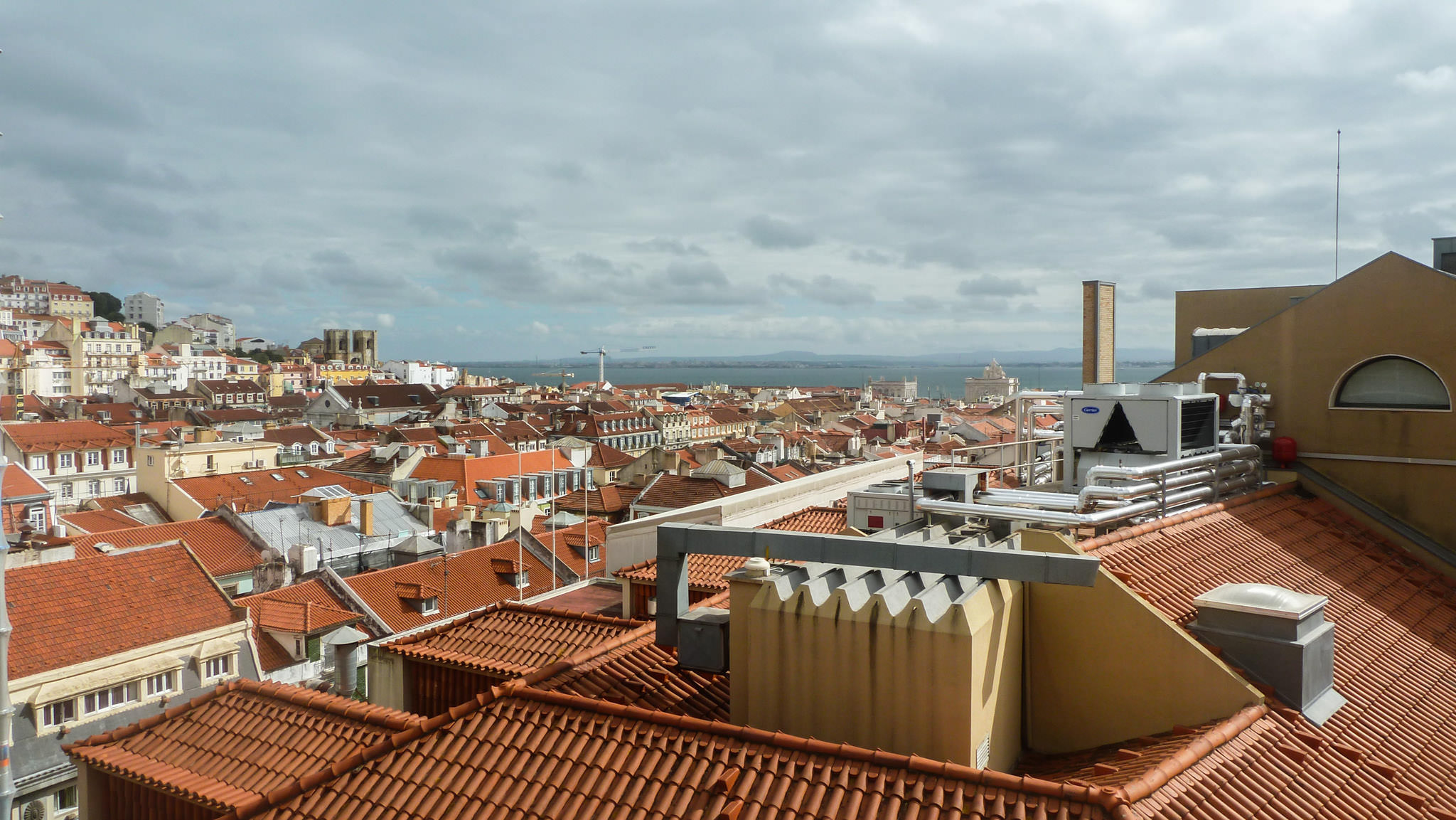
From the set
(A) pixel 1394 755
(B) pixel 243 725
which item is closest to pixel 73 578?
(B) pixel 243 725

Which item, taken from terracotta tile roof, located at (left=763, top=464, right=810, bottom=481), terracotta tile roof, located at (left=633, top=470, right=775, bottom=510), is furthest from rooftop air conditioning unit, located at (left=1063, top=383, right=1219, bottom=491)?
terracotta tile roof, located at (left=763, top=464, right=810, bottom=481)

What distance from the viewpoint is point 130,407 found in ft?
301

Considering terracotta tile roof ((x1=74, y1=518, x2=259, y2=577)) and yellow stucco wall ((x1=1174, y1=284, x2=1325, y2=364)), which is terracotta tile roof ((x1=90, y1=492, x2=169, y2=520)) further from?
yellow stucco wall ((x1=1174, y1=284, x2=1325, y2=364))

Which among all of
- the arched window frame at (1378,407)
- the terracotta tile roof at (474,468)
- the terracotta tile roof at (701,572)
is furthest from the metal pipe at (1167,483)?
the terracotta tile roof at (474,468)

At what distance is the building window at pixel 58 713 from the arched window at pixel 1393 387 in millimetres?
20031

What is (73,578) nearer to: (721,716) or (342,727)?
(342,727)

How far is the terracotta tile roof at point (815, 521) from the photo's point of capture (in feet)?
51.2

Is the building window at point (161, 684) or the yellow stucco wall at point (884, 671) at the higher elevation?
the yellow stucco wall at point (884, 671)

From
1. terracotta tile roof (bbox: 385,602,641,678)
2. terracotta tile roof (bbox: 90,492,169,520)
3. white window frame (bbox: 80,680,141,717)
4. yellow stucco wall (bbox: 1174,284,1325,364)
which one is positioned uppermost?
yellow stucco wall (bbox: 1174,284,1325,364)

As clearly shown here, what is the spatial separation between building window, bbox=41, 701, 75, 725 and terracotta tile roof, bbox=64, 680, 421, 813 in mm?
9044

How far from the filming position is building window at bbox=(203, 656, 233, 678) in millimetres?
18469

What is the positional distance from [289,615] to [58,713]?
586 centimetres

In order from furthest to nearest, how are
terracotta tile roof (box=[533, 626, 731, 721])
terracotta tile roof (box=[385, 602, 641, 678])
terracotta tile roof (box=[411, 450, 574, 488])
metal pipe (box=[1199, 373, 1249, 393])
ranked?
1. terracotta tile roof (box=[411, 450, 574, 488])
2. metal pipe (box=[1199, 373, 1249, 393])
3. terracotta tile roof (box=[385, 602, 641, 678])
4. terracotta tile roof (box=[533, 626, 731, 721])

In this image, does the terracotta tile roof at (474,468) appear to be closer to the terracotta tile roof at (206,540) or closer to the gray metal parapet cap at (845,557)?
the terracotta tile roof at (206,540)
